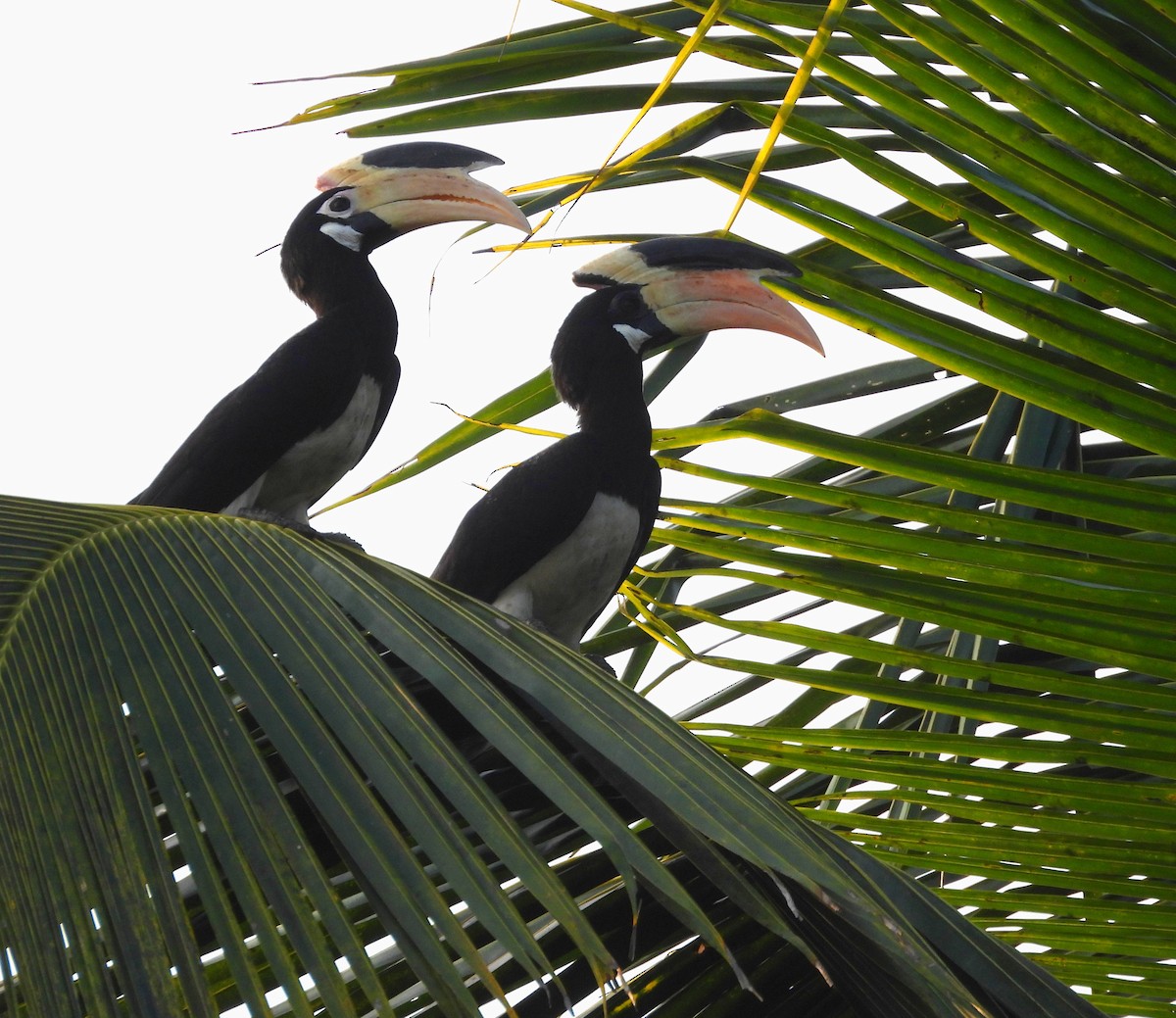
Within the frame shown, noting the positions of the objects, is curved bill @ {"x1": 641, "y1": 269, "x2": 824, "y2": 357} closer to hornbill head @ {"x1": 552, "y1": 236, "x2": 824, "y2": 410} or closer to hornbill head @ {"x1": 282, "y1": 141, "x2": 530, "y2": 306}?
hornbill head @ {"x1": 552, "y1": 236, "x2": 824, "y2": 410}

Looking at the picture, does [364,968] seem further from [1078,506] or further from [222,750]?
[1078,506]

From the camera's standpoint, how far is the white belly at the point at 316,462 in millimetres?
3281

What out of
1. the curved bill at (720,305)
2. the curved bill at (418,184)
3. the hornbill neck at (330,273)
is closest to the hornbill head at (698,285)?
the curved bill at (720,305)

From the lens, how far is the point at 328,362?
3264mm

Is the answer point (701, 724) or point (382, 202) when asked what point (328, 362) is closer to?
point (382, 202)

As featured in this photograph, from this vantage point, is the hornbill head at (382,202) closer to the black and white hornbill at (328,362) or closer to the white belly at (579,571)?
the black and white hornbill at (328,362)

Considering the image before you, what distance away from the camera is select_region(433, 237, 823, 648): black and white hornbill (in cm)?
339

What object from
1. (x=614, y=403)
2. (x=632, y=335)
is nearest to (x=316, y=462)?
(x=614, y=403)

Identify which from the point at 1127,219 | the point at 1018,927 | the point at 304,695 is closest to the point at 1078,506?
the point at 1127,219

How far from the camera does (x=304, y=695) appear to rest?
1164 mm

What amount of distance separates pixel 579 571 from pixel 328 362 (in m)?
0.77

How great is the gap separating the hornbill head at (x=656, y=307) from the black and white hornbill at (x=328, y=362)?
45 centimetres

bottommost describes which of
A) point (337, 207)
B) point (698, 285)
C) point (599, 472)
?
point (599, 472)

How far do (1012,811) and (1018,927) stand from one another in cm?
26
